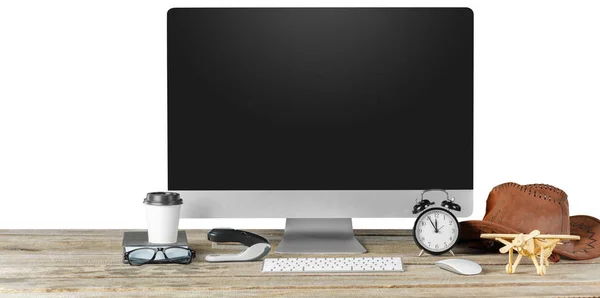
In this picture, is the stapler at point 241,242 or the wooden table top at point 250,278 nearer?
the wooden table top at point 250,278

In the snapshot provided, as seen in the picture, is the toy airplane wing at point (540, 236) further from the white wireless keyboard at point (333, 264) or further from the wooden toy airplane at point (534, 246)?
the white wireless keyboard at point (333, 264)

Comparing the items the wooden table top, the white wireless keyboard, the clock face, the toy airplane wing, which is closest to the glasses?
the wooden table top

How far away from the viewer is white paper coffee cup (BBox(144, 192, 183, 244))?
2738 mm

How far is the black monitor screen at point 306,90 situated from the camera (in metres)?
2.84

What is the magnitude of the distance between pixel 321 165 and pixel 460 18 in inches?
27.5

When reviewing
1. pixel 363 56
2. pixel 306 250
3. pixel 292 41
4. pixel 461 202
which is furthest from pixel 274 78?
pixel 461 202

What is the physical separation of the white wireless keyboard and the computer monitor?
→ 0.25 metres

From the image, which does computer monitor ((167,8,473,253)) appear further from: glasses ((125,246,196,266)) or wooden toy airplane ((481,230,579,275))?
wooden toy airplane ((481,230,579,275))

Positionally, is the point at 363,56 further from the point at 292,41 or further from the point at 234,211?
→ the point at 234,211

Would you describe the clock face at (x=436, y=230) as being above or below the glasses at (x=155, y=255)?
above

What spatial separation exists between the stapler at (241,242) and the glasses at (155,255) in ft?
0.23

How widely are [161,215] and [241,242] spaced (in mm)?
295

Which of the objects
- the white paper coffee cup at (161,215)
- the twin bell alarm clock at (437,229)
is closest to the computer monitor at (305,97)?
the white paper coffee cup at (161,215)

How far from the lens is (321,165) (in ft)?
9.39
